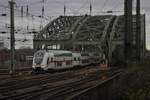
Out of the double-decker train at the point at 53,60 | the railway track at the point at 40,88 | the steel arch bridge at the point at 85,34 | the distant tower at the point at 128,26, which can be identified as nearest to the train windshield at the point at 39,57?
the double-decker train at the point at 53,60

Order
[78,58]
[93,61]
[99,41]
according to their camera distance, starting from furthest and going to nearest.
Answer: [99,41], [93,61], [78,58]

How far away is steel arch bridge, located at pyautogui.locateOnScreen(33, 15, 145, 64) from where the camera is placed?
94.9 metres

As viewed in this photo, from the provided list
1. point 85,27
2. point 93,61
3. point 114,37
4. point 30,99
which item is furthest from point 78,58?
point 85,27

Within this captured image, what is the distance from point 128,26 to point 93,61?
35.5 m

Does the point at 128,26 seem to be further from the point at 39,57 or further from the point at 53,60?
the point at 39,57

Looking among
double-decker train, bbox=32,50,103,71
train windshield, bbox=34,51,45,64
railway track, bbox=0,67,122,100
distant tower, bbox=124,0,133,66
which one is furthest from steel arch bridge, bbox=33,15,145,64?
railway track, bbox=0,67,122,100

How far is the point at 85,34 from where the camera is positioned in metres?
107

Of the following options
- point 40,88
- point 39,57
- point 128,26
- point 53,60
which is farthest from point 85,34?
point 40,88

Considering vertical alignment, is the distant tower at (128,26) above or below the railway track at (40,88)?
above

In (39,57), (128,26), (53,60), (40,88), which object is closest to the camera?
(40,88)

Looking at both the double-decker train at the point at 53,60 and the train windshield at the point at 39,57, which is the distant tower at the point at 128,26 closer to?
the double-decker train at the point at 53,60

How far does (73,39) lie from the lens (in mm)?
102062

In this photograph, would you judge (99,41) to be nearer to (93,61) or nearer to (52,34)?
(52,34)

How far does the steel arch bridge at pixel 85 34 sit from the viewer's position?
311ft
